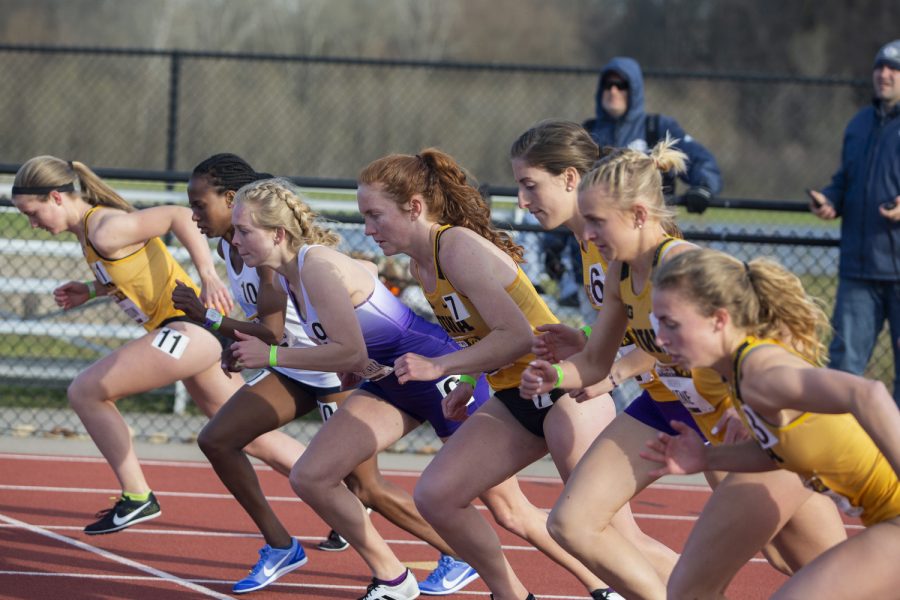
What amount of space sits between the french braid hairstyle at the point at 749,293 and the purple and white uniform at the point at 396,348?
165 centimetres

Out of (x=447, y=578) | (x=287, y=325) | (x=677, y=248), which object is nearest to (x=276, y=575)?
(x=447, y=578)

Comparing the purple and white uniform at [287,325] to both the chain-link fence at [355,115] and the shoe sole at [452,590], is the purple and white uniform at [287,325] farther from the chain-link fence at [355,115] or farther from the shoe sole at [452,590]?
the chain-link fence at [355,115]

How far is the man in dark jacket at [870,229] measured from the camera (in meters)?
7.30

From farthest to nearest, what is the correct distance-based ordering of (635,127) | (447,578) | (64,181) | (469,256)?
(635,127), (64,181), (447,578), (469,256)

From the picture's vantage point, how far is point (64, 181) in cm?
613

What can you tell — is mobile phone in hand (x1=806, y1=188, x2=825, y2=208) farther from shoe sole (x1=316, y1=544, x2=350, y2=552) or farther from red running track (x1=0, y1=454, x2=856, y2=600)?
shoe sole (x1=316, y1=544, x2=350, y2=552)

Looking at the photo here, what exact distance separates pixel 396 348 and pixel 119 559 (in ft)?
5.74

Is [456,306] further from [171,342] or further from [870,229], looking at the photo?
[870,229]

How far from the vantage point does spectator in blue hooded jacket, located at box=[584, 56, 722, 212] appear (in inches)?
309

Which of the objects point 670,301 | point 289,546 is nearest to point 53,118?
point 289,546

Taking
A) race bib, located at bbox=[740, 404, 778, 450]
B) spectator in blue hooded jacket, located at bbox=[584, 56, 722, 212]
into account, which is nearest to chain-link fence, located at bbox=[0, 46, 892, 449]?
spectator in blue hooded jacket, located at bbox=[584, 56, 722, 212]

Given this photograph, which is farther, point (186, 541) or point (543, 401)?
point (186, 541)

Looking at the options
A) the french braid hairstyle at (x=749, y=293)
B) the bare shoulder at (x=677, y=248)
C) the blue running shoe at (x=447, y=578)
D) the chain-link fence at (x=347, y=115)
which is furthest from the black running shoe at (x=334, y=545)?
the chain-link fence at (x=347, y=115)

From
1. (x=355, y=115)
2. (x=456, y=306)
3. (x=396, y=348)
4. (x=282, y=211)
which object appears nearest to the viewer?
(x=456, y=306)
